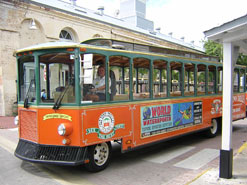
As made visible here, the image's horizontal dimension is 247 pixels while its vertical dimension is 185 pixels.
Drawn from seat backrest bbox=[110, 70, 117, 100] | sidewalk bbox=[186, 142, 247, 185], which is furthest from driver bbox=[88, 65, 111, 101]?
sidewalk bbox=[186, 142, 247, 185]

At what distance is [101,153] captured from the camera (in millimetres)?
5340

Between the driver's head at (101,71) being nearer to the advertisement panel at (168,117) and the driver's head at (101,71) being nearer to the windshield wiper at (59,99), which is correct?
the windshield wiper at (59,99)

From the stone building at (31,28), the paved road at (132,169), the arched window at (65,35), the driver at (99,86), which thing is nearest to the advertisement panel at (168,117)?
the paved road at (132,169)

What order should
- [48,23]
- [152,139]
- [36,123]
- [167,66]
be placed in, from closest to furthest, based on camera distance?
1. [36,123]
2. [152,139]
3. [167,66]
4. [48,23]

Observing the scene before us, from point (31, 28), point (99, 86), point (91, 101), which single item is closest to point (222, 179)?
point (91, 101)

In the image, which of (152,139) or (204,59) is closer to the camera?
(152,139)

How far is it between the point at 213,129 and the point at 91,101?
5.95 meters

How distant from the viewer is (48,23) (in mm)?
15516

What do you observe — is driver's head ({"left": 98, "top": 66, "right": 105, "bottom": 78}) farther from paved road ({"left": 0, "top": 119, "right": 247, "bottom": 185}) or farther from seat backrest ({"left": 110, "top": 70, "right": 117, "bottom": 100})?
paved road ({"left": 0, "top": 119, "right": 247, "bottom": 185})

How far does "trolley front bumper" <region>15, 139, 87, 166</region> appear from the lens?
187 inches

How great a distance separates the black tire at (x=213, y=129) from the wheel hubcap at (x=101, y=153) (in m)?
4.99

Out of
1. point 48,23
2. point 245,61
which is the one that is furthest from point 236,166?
point 48,23

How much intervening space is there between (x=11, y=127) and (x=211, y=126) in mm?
8404

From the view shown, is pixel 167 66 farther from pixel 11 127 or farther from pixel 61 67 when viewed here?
pixel 11 127
